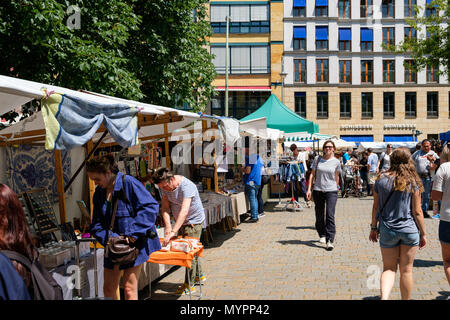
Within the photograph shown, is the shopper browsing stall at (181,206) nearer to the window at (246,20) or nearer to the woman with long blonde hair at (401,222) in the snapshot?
the woman with long blonde hair at (401,222)

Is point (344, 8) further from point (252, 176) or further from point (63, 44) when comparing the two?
point (63, 44)

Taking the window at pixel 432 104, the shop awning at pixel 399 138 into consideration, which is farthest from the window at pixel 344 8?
the shop awning at pixel 399 138

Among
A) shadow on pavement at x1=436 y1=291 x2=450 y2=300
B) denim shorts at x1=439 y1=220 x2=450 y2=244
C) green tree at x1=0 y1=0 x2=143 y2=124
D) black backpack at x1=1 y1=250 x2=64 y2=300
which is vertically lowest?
shadow on pavement at x1=436 y1=291 x2=450 y2=300

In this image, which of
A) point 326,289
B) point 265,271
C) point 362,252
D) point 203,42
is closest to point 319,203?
point 362,252

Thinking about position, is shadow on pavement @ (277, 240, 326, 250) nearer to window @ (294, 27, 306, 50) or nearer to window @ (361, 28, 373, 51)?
window @ (294, 27, 306, 50)

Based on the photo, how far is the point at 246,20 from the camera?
1555 inches

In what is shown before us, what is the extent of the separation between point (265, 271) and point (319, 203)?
6.68 ft

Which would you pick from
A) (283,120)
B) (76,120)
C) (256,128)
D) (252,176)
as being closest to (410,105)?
(283,120)

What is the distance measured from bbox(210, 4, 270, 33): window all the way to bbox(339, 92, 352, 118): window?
346 inches

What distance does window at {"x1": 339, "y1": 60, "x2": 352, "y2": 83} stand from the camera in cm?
4094

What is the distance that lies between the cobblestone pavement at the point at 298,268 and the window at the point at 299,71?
31638 millimetres

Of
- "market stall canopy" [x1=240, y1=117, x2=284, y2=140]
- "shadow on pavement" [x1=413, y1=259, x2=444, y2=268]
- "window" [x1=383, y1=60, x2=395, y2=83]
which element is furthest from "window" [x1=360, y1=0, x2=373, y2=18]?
"shadow on pavement" [x1=413, y1=259, x2=444, y2=268]

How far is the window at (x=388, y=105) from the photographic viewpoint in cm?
4166

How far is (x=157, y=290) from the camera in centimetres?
614
